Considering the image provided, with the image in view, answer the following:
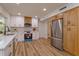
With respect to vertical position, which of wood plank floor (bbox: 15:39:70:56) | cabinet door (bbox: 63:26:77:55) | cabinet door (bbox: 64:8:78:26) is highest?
cabinet door (bbox: 64:8:78:26)

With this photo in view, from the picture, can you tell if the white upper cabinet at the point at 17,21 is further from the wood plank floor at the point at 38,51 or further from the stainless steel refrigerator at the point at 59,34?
the stainless steel refrigerator at the point at 59,34

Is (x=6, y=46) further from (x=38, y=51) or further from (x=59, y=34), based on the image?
(x=59, y=34)

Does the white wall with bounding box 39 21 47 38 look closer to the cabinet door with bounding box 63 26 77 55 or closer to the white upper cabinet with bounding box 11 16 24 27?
the white upper cabinet with bounding box 11 16 24 27

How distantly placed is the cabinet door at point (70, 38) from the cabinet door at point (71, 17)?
0.60 feet

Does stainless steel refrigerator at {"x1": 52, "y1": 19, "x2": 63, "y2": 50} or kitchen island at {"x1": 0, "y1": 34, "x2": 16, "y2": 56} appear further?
stainless steel refrigerator at {"x1": 52, "y1": 19, "x2": 63, "y2": 50}

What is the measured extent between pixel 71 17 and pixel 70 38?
0.92 meters

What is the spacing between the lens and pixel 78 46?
442cm

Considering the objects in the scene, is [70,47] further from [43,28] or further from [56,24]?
[43,28]

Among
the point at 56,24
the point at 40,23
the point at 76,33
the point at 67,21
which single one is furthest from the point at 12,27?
the point at 76,33

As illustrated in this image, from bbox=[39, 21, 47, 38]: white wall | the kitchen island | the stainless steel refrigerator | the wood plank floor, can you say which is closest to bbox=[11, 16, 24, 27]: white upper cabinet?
bbox=[39, 21, 47, 38]: white wall

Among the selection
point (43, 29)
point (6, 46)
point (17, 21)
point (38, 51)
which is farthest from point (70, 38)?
Result: point (43, 29)

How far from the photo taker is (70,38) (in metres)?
5.08

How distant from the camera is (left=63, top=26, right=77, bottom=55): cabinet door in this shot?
474 cm

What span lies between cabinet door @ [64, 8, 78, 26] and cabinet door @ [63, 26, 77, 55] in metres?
0.18
